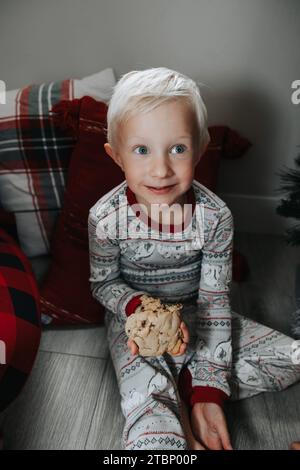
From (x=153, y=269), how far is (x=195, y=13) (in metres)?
0.71

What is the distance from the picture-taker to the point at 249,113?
53.0 inches

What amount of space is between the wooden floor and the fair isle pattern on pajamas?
0.18ft

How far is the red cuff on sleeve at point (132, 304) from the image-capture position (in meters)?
0.89

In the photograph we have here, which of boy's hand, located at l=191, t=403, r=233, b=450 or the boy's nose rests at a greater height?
the boy's nose

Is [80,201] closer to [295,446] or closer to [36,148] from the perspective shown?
[36,148]

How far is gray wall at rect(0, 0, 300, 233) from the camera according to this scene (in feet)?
3.89

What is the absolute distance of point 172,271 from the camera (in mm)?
996

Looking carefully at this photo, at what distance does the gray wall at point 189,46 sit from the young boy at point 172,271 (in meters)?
0.48

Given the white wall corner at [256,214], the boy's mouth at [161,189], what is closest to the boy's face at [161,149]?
the boy's mouth at [161,189]

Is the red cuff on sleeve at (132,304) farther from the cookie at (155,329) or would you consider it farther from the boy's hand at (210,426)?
the boy's hand at (210,426)

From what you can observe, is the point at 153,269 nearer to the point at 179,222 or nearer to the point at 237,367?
the point at 179,222

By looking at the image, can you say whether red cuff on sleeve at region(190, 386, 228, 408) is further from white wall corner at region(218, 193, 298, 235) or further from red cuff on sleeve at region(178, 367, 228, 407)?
white wall corner at region(218, 193, 298, 235)

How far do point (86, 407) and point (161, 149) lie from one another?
616mm

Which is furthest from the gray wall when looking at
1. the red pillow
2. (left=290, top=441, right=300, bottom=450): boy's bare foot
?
(left=290, top=441, right=300, bottom=450): boy's bare foot
